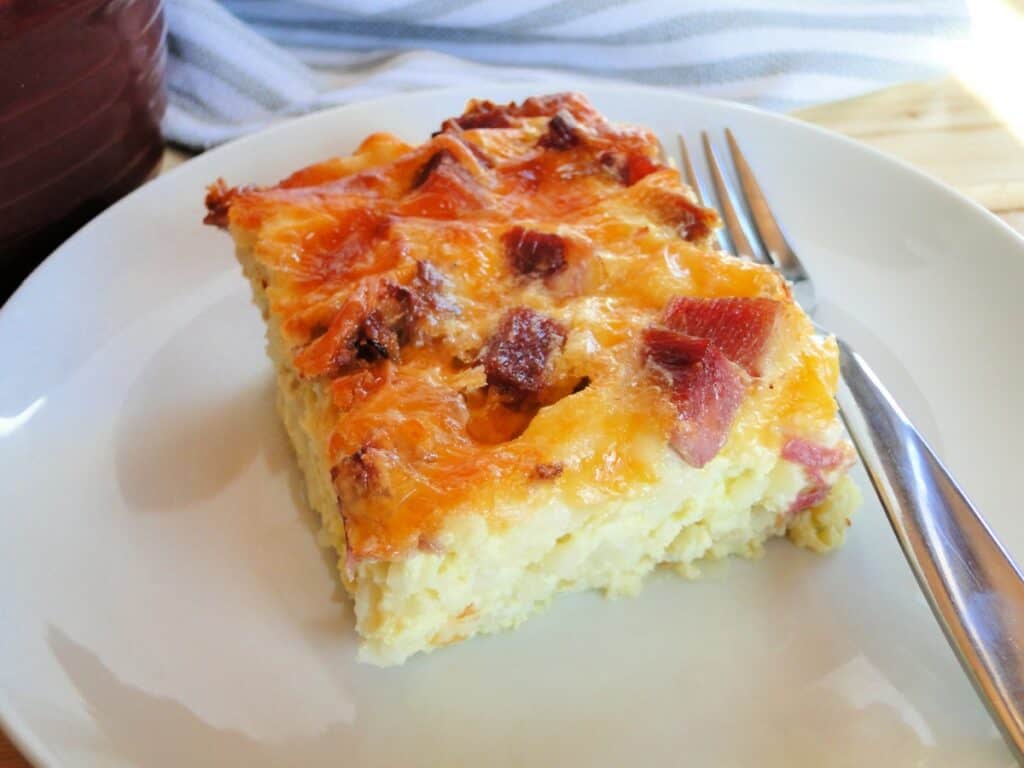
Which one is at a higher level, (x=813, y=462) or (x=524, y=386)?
(x=524, y=386)

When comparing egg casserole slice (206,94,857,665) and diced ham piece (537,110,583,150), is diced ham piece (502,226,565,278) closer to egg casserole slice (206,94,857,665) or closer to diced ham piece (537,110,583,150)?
egg casserole slice (206,94,857,665)

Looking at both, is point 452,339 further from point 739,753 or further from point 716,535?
point 739,753

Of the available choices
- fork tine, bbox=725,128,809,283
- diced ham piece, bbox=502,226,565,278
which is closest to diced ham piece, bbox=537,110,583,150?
diced ham piece, bbox=502,226,565,278

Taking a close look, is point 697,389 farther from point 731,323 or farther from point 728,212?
point 728,212

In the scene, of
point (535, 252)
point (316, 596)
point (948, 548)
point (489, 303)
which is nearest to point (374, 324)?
point (489, 303)

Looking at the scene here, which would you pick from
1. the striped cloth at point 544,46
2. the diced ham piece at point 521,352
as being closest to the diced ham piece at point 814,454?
the diced ham piece at point 521,352

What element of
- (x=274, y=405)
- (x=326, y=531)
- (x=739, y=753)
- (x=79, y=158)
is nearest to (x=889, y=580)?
(x=739, y=753)

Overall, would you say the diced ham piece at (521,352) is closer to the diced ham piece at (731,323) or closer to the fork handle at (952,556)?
the diced ham piece at (731,323)
